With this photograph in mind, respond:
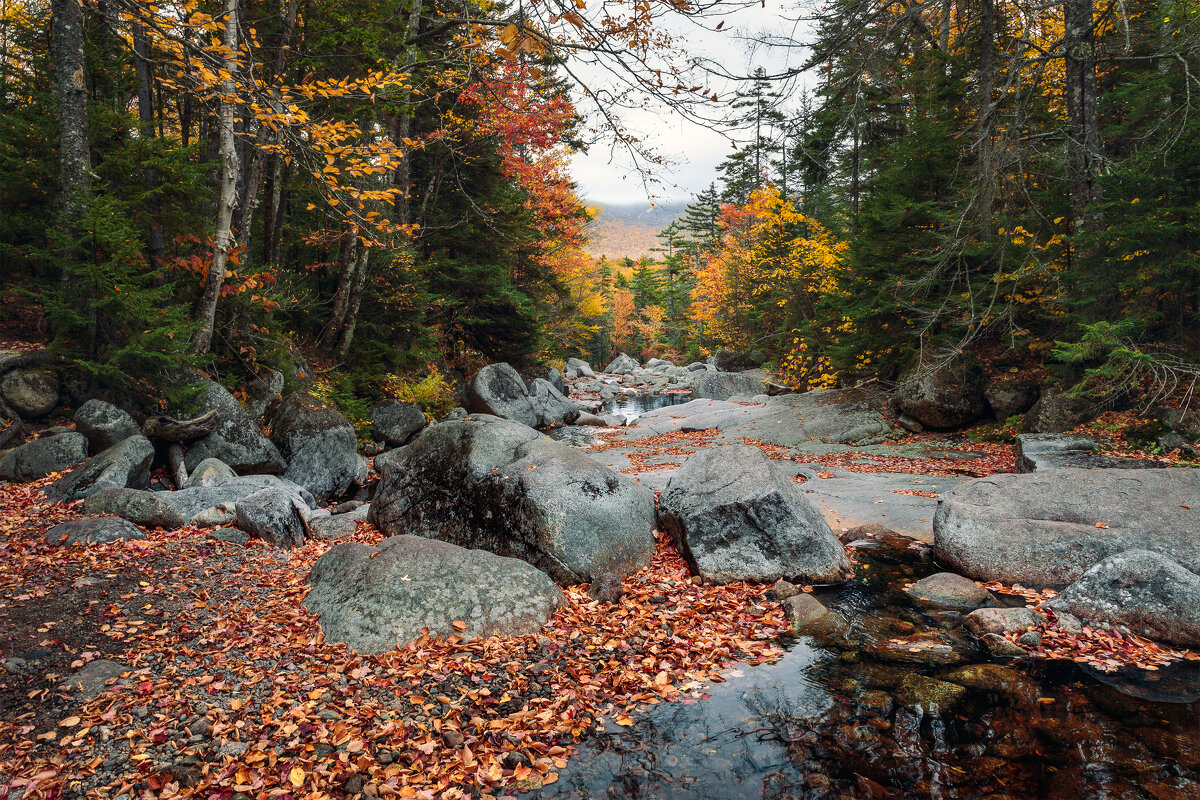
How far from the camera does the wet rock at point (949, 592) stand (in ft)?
18.8

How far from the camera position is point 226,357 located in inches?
443

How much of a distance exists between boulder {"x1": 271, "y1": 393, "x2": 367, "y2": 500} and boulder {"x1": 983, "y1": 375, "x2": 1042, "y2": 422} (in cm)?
1411

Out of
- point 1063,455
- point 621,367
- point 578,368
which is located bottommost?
point 621,367

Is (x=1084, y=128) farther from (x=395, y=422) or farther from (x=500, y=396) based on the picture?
(x=395, y=422)

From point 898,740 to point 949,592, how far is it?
2655 mm

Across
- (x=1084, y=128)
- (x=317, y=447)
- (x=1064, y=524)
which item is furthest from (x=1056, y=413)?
(x=317, y=447)

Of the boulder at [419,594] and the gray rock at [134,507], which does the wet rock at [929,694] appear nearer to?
the boulder at [419,594]

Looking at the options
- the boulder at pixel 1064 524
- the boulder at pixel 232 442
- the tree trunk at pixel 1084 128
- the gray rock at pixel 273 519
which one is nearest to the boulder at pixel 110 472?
the boulder at pixel 232 442

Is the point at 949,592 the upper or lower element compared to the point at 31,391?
A: lower

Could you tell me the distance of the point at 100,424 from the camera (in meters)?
8.34

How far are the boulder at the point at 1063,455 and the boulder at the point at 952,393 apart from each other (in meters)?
3.92

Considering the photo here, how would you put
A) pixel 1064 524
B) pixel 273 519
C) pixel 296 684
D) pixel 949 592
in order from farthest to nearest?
1. pixel 273 519
2. pixel 1064 524
3. pixel 949 592
4. pixel 296 684

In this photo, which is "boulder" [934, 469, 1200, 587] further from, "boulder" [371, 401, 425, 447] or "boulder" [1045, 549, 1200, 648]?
"boulder" [371, 401, 425, 447]

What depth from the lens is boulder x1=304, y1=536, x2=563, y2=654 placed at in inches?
184
